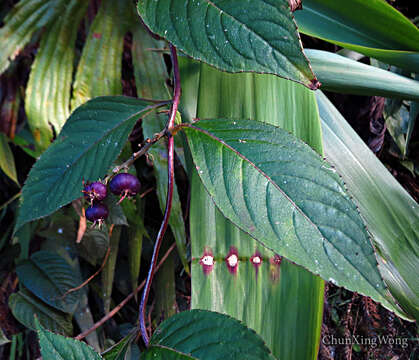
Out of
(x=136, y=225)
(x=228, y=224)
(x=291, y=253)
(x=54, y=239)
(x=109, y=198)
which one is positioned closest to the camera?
(x=291, y=253)

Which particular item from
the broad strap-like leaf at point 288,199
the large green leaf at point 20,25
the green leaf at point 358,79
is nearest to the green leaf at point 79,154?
the broad strap-like leaf at point 288,199

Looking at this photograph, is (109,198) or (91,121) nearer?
(91,121)

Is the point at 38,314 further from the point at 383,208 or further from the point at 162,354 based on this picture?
the point at 383,208

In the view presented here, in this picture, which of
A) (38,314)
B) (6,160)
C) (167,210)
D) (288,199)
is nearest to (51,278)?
(38,314)

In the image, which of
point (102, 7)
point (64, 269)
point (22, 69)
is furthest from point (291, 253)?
point (22, 69)

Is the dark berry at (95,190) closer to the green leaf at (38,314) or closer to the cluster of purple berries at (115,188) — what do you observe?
the cluster of purple berries at (115,188)

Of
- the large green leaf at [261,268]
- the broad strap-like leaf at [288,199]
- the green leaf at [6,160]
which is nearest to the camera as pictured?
the broad strap-like leaf at [288,199]

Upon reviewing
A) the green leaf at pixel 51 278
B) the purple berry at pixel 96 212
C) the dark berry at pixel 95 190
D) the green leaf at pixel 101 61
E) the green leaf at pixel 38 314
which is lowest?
the green leaf at pixel 38 314

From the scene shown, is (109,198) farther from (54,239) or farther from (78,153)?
(54,239)
